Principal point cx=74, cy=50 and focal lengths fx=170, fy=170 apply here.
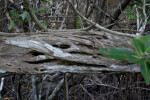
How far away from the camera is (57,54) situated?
768 millimetres

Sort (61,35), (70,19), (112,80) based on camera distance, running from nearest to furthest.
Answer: (61,35) < (112,80) < (70,19)

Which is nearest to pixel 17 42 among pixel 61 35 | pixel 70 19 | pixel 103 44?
pixel 61 35

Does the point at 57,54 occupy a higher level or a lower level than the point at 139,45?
lower

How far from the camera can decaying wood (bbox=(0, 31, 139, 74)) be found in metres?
0.74

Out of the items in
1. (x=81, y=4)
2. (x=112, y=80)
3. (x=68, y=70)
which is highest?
(x=81, y=4)

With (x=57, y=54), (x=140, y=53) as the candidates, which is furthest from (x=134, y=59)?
(x=57, y=54)

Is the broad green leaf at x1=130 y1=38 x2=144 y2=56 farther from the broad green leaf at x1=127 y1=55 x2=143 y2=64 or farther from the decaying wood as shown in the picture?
the decaying wood

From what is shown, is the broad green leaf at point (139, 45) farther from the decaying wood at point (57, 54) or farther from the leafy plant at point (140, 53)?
the decaying wood at point (57, 54)

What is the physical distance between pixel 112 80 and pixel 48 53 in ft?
4.57

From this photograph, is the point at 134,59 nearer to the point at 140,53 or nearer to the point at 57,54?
the point at 140,53

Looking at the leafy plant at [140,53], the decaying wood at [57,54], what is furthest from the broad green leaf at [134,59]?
the decaying wood at [57,54]

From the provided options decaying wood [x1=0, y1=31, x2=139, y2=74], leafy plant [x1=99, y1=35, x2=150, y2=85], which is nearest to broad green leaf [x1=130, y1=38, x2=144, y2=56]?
leafy plant [x1=99, y1=35, x2=150, y2=85]

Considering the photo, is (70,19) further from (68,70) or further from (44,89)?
(68,70)

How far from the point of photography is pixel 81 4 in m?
2.28
